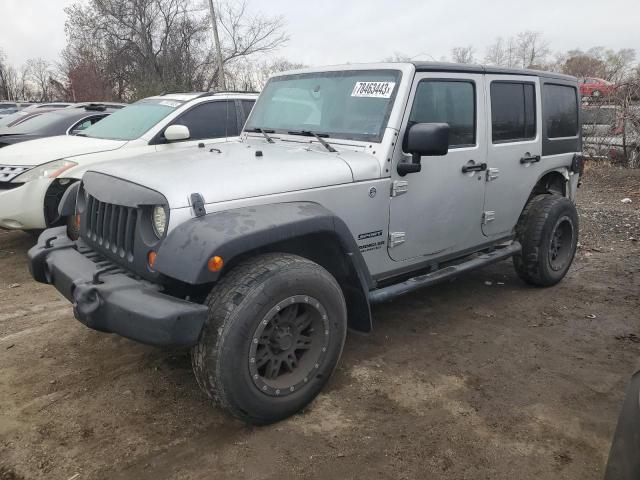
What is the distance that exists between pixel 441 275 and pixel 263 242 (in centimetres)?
172

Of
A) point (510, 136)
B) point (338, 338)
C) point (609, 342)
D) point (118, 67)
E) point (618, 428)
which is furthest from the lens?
point (118, 67)

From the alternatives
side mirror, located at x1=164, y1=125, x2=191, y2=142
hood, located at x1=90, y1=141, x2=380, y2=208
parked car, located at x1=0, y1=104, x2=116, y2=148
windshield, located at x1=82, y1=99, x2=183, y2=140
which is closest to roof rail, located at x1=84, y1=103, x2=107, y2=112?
parked car, located at x1=0, y1=104, x2=116, y2=148

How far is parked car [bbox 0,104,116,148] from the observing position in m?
7.21

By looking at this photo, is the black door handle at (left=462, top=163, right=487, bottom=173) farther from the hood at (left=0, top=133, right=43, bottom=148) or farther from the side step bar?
the hood at (left=0, top=133, right=43, bottom=148)

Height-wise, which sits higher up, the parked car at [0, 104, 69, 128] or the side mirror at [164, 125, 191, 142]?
the parked car at [0, 104, 69, 128]

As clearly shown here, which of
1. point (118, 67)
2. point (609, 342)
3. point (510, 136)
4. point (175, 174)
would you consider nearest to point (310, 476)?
point (175, 174)

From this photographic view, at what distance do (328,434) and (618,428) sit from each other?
1.36m

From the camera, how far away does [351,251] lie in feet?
9.87

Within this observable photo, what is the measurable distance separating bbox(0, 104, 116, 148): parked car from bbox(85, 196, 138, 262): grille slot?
182 inches

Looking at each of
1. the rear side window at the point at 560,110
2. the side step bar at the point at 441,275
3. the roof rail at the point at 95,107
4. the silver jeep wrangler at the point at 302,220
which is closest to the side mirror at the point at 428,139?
the silver jeep wrangler at the point at 302,220

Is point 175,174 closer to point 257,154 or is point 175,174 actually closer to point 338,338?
point 257,154

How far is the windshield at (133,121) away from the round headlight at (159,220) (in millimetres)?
3576

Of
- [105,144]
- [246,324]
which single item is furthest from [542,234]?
[105,144]

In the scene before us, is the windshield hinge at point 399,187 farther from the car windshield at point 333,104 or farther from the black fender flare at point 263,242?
the black fender flare at point 263,242
